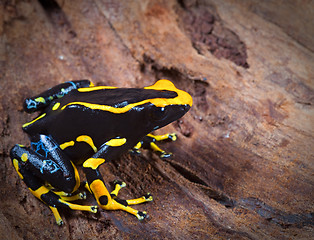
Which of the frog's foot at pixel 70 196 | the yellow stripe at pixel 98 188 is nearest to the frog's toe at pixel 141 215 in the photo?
the yellow stripe at pixel 98 188

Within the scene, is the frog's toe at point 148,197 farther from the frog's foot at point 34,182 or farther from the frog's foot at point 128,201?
the frog's foot at point 34,182

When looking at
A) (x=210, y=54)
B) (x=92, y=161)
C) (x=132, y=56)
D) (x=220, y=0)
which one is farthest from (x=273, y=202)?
(x=220, y=0)

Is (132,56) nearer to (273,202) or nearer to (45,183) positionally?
(45,183)

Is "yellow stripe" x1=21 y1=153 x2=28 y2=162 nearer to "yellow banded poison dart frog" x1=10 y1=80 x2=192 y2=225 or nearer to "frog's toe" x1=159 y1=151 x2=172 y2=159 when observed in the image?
"yellow banded poison dart frog" x1=10 y1=80 x2=192 y2=225

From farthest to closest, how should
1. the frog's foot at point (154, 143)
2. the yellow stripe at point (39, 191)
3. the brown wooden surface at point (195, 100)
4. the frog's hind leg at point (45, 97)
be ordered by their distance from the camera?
1. the frog's foot at point (154, 143)
2. the frog's hind leg at point (45, 97)
3. the yellow stripe at point (39, 191)
4. the brown wooden surface at point (195, 100)

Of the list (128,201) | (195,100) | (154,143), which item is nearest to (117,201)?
(128,201)
